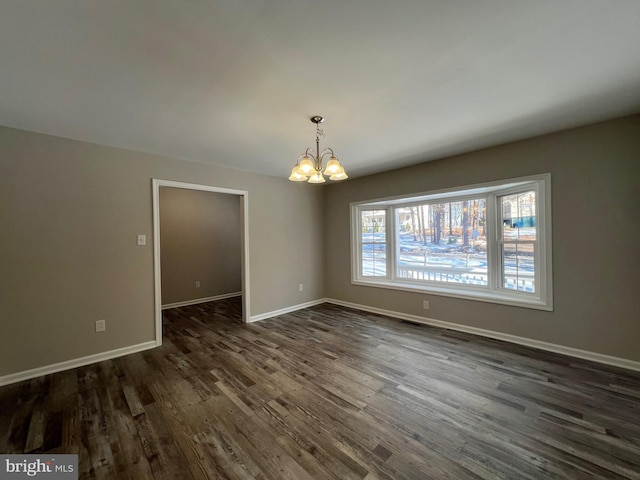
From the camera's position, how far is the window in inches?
124

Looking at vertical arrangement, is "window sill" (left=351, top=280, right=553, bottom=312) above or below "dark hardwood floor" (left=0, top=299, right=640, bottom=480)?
above

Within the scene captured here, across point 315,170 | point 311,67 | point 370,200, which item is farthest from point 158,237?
point 370,200

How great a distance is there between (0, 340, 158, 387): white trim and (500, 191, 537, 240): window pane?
16.3 ft

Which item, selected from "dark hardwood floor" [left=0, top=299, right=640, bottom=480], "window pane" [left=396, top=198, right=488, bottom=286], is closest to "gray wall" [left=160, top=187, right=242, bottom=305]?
"dark hardwood floor" [left=0, top=299, right=640, bottom=480]

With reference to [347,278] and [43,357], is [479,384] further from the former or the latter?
[43,357]

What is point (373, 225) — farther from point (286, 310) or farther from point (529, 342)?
point (529, 342)

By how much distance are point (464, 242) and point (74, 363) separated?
207 inches

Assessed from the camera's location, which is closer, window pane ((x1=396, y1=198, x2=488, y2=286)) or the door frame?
the door frame

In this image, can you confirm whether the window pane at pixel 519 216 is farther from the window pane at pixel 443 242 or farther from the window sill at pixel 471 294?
the window sill at pixel 471 294

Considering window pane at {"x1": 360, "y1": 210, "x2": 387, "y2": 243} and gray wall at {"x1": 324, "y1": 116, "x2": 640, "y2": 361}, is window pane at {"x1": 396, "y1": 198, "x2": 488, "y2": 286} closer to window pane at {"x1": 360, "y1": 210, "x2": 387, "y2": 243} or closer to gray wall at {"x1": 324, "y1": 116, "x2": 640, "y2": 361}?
window pane at {"x1": 360, "y1": 210, "x2": 387, "y2": 243}

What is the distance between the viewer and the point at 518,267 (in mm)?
3344

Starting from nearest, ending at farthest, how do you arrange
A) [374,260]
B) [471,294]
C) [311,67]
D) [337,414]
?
[311,67] → [337,414] → [471,294] → [374,260]

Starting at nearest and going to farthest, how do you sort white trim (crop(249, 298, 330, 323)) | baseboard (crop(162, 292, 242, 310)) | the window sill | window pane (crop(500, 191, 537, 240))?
the window sill < window pane (crop(500, 191, 537, 240)) < white trim (crop(249, 298, 330, 323)) < baseboard (crop(162, 292, 242, 310))

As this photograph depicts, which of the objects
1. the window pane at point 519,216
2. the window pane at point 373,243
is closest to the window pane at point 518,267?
the window pane at point 519,216
